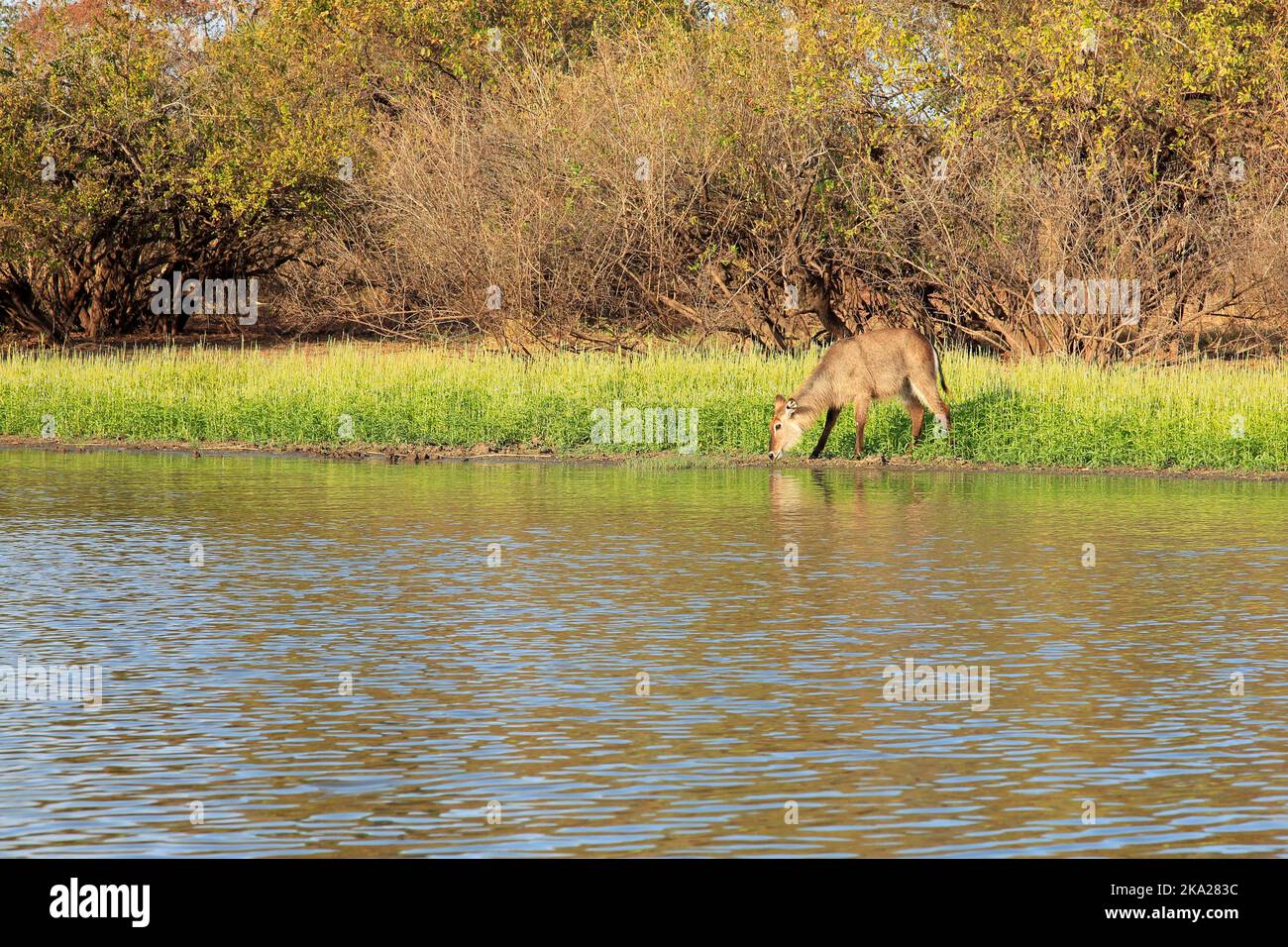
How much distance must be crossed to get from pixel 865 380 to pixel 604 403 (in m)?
4.06

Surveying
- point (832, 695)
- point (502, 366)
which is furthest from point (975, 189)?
point (832, 695)

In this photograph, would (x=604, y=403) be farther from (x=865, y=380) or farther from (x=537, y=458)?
(x=865, y=380)

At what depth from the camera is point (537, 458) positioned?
28.1 metres

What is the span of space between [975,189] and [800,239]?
4238 mm

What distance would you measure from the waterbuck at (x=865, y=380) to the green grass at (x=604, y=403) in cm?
88

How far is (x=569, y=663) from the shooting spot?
11.7m

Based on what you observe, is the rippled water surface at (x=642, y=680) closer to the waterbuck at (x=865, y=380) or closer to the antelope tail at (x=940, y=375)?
the waterbuck at (x=865, y=380)

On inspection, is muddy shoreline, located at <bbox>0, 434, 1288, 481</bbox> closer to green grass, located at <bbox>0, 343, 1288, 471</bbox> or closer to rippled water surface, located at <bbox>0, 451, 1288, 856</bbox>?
green grass, located at <bbox>0, 343, 1288, 471</bbox>

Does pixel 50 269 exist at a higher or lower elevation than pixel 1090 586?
higher

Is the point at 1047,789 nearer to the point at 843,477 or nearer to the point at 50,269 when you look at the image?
the point at 843,477

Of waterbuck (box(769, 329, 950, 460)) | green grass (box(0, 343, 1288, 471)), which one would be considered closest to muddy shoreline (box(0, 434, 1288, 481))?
green grass (box(0, 343, 1288, 471))

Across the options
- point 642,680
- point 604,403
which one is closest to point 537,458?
point 604,403

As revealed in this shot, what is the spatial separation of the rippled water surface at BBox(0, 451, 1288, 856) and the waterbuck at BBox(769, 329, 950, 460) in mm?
5278

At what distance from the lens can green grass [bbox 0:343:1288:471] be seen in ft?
85.5
